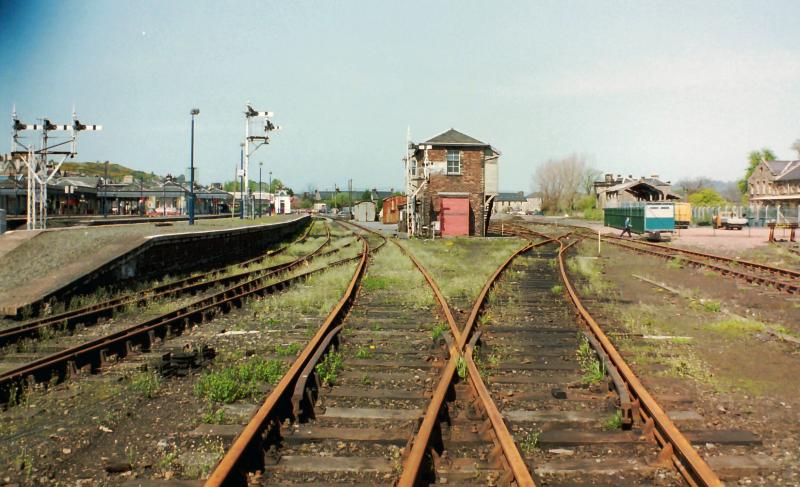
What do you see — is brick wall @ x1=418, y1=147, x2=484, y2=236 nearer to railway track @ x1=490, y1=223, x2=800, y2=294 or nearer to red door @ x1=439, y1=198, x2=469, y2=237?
red door @ x1=439, y1=198, x2=469, y2=237

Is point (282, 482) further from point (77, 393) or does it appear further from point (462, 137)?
point (462, 137)

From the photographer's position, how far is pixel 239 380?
6086 millimetres

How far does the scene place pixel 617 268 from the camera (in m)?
18.1

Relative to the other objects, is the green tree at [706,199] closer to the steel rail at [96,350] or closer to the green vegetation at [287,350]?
the steel rail at [96,350]

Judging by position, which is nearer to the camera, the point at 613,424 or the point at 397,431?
the point at 397,431

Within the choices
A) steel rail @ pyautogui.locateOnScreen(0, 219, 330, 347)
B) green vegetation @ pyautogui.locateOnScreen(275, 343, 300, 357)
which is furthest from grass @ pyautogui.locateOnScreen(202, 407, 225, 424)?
steel rail @ pyautogui.locateOnScreen(0, 219, 330, 347)

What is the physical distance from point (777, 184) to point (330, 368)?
3270 inches

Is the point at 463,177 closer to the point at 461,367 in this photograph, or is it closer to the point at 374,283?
the point at 374,283

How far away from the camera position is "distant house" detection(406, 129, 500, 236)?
34281mm

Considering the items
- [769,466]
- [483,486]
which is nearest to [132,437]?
[483,486]

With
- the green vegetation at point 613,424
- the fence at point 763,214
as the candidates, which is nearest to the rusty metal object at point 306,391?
the green vegetation at point 613,424

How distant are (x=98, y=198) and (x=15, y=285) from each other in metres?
70.6

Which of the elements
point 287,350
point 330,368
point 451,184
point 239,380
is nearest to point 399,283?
point 287,350

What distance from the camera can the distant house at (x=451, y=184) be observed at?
1350 inches
